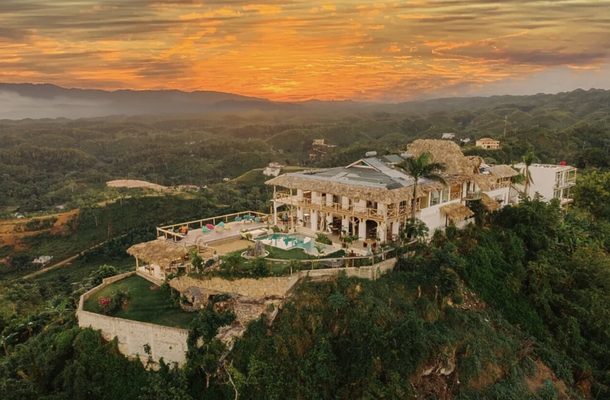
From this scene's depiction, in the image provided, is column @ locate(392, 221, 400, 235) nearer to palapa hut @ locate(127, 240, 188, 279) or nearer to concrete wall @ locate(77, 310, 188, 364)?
palapa hut @ locate(127, 240, 188, 279)

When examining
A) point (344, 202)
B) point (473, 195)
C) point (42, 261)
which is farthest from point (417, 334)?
point (42, 261)

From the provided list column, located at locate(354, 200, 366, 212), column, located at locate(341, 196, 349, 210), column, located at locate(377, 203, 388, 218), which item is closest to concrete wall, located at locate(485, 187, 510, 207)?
column, located at locate(377, 203, 388, 218)

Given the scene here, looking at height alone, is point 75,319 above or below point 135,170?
above

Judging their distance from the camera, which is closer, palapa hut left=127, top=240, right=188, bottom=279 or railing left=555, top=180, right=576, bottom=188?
palapa hut left=127, top=240, right=188, bottom=279

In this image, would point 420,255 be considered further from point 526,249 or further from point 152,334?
point 152,334

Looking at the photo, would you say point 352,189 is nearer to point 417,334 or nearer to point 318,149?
point 417,334

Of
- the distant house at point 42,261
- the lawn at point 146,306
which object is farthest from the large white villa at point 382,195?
the distant house at point 42,261

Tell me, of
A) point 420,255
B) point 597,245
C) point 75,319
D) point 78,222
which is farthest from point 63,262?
point 597,245
